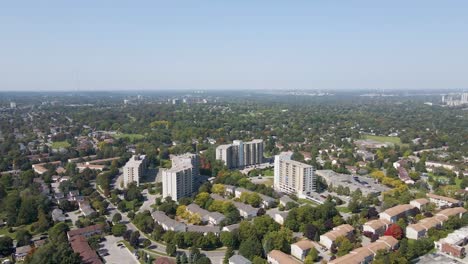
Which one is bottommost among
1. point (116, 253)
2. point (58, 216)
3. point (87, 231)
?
point (116, 253)

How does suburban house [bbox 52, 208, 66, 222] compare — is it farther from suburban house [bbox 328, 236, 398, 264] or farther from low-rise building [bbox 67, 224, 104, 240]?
suburban house [bbox 328, 236, 398, 264]

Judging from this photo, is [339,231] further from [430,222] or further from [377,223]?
[430,222]

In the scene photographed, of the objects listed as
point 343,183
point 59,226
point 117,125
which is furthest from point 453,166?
point 117,125

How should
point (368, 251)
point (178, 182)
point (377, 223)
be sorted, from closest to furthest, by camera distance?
point (368, 251) → point (377, 223) → point (178, 182)

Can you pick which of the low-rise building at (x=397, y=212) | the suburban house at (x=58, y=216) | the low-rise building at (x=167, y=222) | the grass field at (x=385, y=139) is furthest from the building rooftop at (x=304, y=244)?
the grass field at (x=385, y=139)

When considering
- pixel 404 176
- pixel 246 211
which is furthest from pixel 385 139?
pixel 246 211

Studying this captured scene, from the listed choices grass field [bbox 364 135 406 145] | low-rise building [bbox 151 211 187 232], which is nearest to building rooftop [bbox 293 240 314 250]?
low-rise building [bbox 151 211 187 232]

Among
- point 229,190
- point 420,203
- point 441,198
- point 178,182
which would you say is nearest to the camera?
point 420,203

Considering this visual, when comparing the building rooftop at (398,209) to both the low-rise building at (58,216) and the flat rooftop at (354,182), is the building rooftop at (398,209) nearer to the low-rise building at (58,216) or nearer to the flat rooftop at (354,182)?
the flat rooftop at (354,182)
